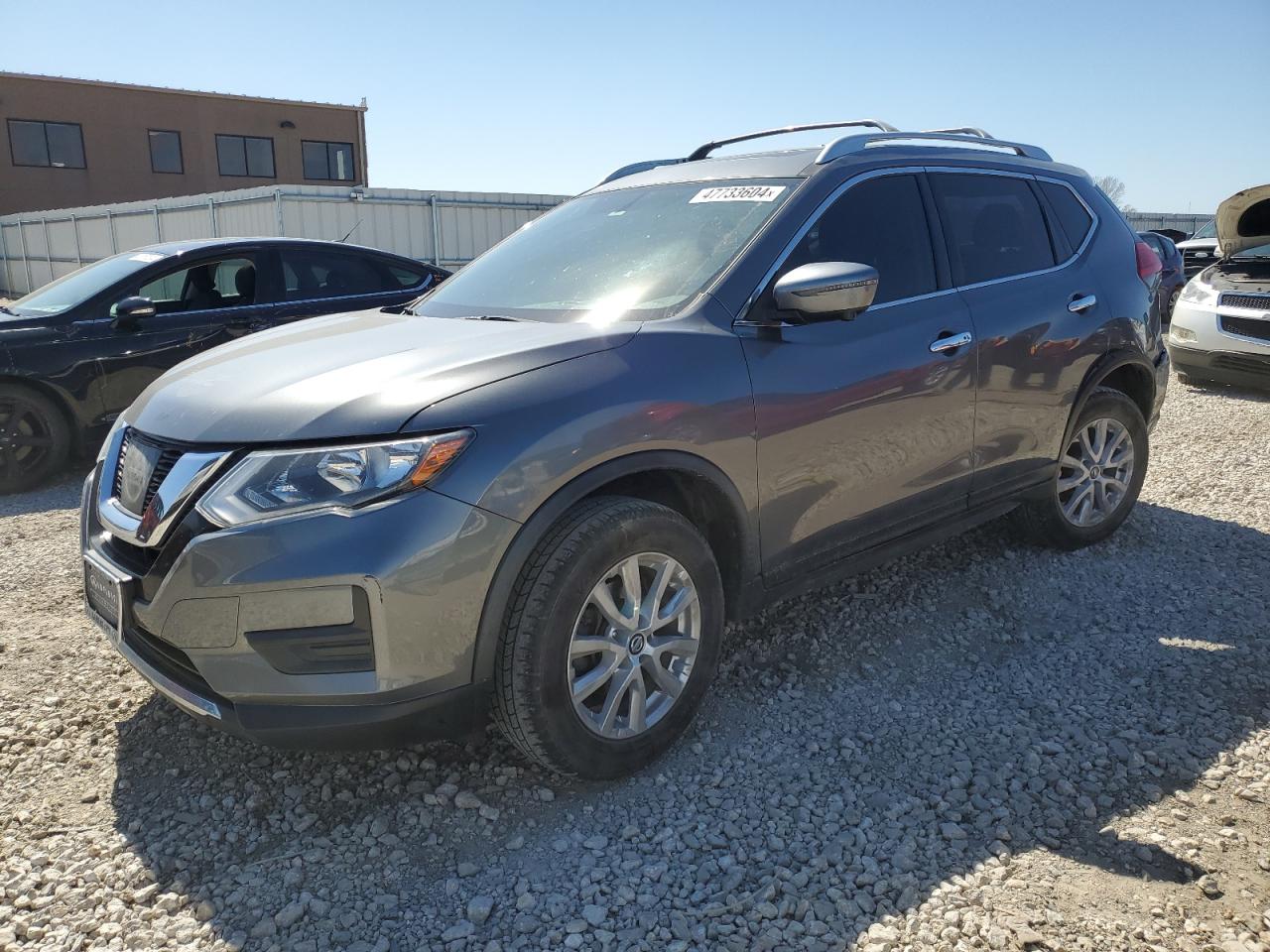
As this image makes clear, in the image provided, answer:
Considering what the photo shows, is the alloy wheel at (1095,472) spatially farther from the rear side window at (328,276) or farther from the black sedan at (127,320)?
the rear side window at (328,276)

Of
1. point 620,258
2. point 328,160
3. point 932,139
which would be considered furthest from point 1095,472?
point 328,160

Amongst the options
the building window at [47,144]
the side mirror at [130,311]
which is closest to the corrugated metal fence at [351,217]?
the side mirror at [130,311]

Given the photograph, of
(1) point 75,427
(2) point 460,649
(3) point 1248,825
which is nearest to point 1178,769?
(3) point 1248,825

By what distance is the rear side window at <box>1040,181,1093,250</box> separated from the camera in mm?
4348

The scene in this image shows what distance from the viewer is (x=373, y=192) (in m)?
16.1

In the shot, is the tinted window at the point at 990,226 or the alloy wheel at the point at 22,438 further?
the alloy wheel at the point at 22,438

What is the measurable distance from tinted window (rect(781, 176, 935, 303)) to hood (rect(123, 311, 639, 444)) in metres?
0.91

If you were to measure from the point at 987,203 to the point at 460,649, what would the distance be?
2979 mm

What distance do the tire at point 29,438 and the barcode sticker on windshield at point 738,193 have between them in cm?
487

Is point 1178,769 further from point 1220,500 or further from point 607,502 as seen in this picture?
point 1220,500

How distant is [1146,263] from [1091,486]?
1123 mm

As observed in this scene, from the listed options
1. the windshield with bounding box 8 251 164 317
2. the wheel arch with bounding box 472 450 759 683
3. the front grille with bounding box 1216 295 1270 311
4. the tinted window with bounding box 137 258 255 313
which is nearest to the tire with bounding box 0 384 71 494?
the windshield with bounding box 8 251 164 317

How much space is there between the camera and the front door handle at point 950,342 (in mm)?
3502

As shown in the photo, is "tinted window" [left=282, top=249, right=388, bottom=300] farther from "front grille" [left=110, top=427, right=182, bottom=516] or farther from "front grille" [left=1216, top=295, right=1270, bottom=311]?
"front grille" [left=1216, top=295, right=1270, bottom=311]
